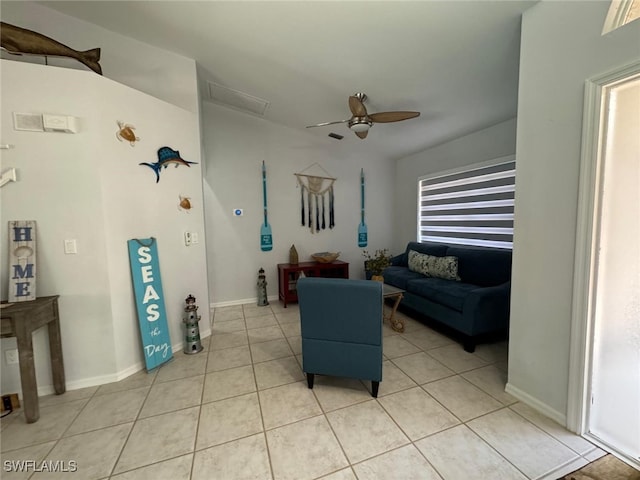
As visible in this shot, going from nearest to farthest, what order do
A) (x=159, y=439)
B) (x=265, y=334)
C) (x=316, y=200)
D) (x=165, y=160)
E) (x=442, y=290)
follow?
(x=159, y=439) < (x=165, y=160) < (x=442, y=290) < (x=265, y=334) < (x=316, y=200)

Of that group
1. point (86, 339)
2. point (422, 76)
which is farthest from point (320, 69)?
point (86, 339)

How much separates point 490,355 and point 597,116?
213 centimetres

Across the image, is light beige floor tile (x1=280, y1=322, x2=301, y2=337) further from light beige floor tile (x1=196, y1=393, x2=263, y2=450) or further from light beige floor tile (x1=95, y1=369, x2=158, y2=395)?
light beige floor tile (x1=95, y1=369, x2=158, y2=395)

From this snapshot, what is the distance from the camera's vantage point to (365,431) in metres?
1.62

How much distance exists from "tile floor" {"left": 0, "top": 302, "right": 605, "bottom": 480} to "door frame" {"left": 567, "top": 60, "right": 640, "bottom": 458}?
0.85 feet

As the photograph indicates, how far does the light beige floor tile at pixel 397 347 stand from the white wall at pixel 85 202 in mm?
2393

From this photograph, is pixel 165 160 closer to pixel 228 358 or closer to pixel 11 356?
pixel 11 356

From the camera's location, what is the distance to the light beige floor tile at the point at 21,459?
136 cm

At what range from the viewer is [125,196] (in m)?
2.20

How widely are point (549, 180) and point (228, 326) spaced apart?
11.4 ft

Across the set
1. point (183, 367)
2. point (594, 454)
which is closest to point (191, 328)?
point (183, 367)

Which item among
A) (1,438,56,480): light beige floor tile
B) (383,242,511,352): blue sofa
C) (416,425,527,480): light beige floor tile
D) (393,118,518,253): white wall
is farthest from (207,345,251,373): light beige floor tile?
(393,118,518,253): white wall

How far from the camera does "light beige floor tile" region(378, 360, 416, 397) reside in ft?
6.62

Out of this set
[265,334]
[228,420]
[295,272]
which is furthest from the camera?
[295,272]
